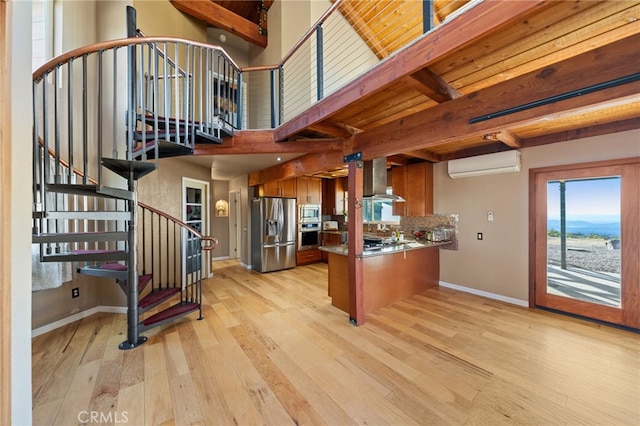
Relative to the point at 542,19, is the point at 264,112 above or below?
above

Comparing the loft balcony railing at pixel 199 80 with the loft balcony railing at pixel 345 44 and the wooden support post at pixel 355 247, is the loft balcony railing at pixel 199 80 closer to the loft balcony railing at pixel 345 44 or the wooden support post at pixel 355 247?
the loft balcony railing at pixel 345 44

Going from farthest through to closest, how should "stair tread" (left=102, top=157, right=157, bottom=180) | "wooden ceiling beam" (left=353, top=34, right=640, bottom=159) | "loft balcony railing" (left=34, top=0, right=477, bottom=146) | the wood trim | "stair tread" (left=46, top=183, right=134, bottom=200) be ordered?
1. "loft balcony railing" (left=34, top=0, right=477, bottom=146)
2. "stair tread" (left=102, top=157, right=157, bottom=180)
3. "stair tread" (left=46, top=183, right=134, bottom=200)
4. "wooden ceiling beam" (left=353, top=34, right=640, bottom=159)
5. the wood trim

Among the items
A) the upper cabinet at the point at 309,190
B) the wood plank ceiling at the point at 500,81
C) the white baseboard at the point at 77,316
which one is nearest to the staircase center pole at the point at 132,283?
the white baseboard at the point at 77,316

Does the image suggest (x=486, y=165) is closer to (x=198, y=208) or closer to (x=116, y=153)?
(x=116, y=153)

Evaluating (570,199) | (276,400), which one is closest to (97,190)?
(276,400)

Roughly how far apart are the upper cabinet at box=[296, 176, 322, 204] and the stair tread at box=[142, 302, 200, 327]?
3430 mm

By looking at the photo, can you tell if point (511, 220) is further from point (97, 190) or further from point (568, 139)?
point (97, 190)

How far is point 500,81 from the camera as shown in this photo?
6.65ft

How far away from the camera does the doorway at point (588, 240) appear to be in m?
2.76

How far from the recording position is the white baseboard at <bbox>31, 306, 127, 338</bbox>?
2.77 metres

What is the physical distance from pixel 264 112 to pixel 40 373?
5.04m

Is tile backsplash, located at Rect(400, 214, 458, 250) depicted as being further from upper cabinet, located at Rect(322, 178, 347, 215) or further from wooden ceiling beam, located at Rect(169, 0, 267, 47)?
wooden ceiling beam, located at Rect(169, 0, 267, 47)

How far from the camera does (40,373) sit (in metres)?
2.04

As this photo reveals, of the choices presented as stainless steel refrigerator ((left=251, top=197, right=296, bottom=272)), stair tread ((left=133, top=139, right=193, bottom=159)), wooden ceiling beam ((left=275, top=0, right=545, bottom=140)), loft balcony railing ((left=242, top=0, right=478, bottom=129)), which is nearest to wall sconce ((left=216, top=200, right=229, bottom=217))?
stainless steel refrigerator ((left=251, top=197, right=296, bottom=272))
